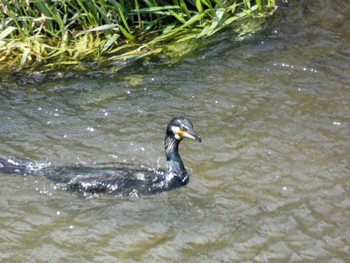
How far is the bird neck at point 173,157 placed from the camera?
7090 mm

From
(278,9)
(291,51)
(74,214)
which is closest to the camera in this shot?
(74,214)

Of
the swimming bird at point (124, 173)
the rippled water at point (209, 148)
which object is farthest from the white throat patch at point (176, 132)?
the rippled water at point (209, 148)

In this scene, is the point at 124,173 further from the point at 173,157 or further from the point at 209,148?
the point at 209,148

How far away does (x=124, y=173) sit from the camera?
23.2 feet

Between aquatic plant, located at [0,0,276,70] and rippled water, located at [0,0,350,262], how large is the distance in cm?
34

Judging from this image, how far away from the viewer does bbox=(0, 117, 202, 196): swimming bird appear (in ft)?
22.9

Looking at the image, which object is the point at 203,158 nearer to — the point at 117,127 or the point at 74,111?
the point at 117,127

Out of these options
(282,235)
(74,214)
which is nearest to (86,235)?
(74,214)

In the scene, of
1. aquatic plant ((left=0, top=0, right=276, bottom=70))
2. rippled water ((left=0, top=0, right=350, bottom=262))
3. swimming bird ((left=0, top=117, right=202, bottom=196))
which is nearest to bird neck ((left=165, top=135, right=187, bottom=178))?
swimming bird ((left=0, top=117, right=202, bottom=196))

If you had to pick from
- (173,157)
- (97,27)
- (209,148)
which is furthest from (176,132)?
(97,27)

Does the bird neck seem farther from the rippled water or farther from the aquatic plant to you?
the aquatic plant

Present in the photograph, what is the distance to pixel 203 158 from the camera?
24.4 ft

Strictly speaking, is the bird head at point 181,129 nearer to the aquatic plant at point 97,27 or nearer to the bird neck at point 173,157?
the bird neck at point 173,157

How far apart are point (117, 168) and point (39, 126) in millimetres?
1319
